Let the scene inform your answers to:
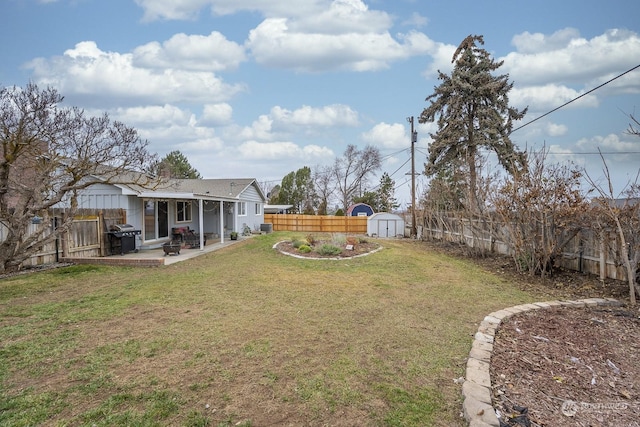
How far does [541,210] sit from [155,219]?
42.7 ft

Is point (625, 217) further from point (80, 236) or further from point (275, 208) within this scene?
point (275, 208)

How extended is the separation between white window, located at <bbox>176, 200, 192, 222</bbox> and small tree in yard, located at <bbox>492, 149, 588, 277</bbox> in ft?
41.6

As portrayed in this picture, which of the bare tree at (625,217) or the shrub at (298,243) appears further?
the shrub at (298,243)

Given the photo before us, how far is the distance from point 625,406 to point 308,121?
1849 cm

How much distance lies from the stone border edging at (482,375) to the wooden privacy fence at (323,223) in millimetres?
19812

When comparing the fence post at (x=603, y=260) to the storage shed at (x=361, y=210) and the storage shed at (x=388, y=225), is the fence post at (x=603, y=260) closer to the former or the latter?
the storage shed at (x=388, y=225)

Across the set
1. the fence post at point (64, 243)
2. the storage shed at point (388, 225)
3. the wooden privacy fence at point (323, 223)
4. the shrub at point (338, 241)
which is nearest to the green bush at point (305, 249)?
the shrub at point (338, 241)

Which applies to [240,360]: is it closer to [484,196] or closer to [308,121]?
[484,196]

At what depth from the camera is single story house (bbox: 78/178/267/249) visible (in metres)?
12.3

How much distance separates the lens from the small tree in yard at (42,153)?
7.32m

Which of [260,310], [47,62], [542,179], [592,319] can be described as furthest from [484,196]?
[47,62]

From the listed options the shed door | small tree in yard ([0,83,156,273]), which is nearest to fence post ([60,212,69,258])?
small tree in yard ([0,83,156,273])

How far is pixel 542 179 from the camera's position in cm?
822

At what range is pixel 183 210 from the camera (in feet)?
52.4
